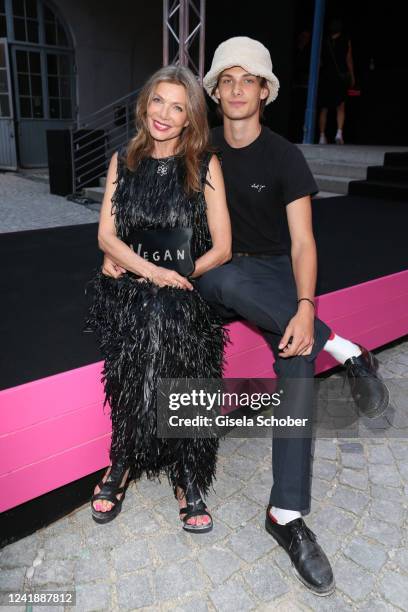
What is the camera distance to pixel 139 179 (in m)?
1.65

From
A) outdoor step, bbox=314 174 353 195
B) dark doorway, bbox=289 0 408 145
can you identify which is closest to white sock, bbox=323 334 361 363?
outdoor step, bbox=314 174 353 195

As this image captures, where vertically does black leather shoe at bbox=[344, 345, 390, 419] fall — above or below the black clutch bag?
below

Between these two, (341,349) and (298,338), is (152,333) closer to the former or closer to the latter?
(298,338)

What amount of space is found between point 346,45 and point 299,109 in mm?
2090

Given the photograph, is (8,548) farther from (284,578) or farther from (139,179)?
(139,179)

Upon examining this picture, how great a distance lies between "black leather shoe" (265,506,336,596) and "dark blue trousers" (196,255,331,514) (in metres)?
0.06

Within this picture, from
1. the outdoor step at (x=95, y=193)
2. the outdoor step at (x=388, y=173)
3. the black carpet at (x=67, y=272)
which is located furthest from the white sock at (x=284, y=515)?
the outdoor step at (x=95, y=193)

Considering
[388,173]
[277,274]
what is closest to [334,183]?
[388,173]

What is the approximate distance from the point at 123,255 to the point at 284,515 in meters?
0.97

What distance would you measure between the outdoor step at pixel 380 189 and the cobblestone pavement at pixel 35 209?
121 inches

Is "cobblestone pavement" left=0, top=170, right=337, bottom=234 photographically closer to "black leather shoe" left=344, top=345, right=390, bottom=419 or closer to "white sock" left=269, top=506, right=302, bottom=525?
"black leather shoe" left=344, top=345, right=390, bottom=419

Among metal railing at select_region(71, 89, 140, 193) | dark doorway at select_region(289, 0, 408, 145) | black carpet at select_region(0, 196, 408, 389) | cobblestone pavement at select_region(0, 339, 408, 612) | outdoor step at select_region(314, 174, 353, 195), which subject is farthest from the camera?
dark doorway at select_region(289, 0, 408, 145)

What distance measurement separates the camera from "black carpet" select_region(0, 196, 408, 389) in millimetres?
1619

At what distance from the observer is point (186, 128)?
5.44 ft
